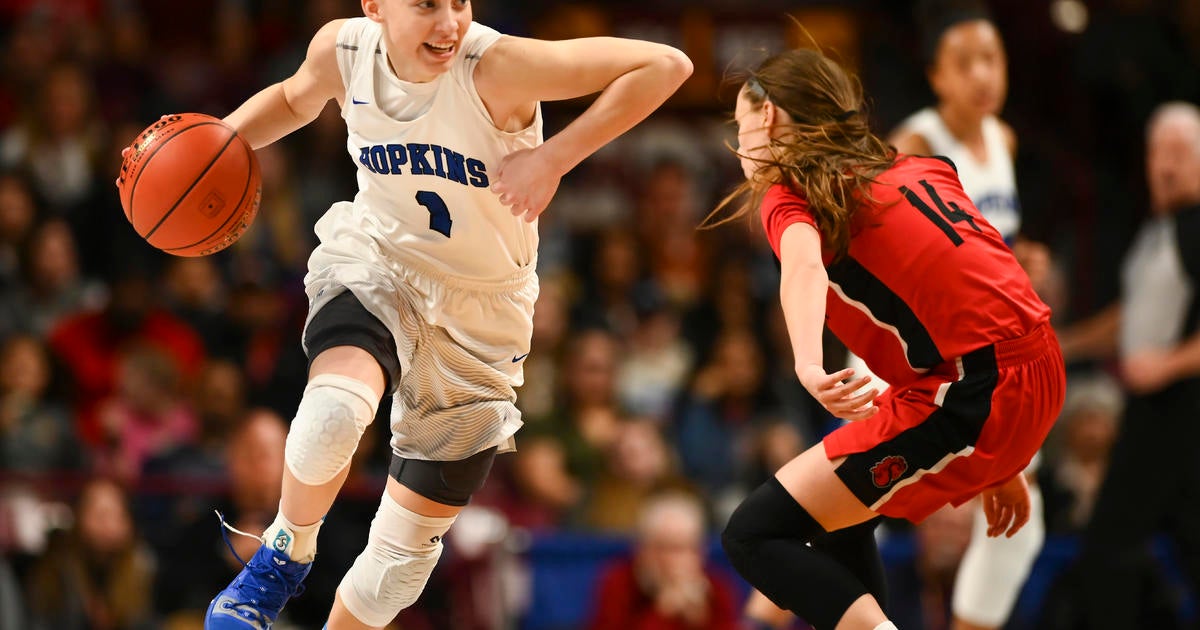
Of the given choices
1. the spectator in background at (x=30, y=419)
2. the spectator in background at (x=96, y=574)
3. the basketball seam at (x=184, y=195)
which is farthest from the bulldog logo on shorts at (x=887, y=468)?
the spectator in background at (x=30, y=419)

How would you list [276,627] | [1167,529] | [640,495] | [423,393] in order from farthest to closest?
[640,495]
[1167,529]
[276,627]
[423,393]

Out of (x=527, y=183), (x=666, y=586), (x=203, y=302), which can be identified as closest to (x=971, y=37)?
(x=527, y=183)

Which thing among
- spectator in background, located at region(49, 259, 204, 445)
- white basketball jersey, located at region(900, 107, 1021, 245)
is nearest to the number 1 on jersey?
white basketball jersey, located at region(900, 107, 1021, 245)

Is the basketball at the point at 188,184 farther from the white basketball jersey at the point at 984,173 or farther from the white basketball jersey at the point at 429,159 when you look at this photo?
the white basketball jersey at the point at 984,173

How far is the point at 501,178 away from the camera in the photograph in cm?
401

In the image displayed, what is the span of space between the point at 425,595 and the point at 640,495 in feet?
4.88

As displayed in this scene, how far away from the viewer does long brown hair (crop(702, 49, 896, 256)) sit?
12.7 ft

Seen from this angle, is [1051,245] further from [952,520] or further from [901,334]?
[901,334]

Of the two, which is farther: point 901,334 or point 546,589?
point 546,589

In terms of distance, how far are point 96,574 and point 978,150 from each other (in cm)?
435

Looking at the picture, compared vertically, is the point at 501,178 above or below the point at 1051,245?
above

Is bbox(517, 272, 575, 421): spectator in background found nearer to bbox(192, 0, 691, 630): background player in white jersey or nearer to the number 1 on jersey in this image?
bbox(192, 0, 691, 630): background player in white jersey

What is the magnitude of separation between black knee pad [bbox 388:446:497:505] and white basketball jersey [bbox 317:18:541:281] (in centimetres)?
60

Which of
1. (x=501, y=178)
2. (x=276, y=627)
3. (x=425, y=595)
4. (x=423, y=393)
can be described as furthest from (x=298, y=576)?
(x=425, y=595)
